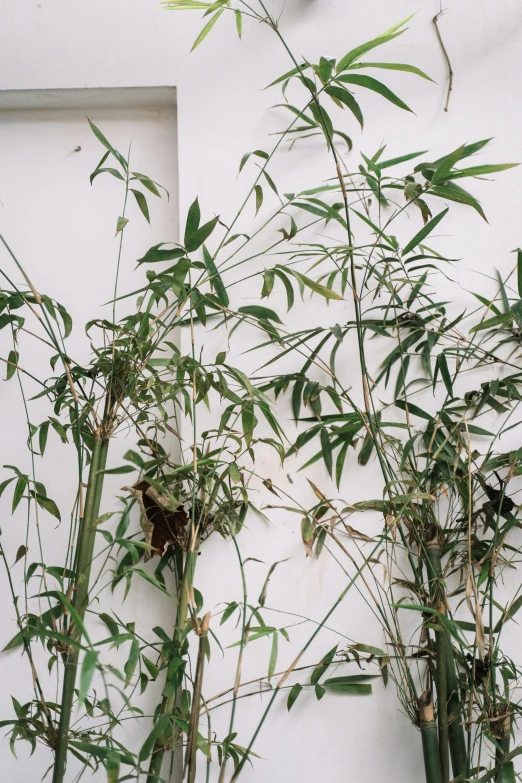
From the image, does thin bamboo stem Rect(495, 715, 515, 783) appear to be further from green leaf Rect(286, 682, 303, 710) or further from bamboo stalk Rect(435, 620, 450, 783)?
green leaf Rect(286, 682, 303, 710)

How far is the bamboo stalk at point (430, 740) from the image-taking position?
1228 mm

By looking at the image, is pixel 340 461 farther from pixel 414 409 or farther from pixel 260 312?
pixel 260 312

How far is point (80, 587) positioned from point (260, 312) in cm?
69

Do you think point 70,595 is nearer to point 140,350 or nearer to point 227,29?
point 140,350

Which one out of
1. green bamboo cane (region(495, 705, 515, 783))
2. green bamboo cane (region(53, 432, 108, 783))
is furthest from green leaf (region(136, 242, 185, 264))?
green bamboo cane (region(495, 705, 515, 783))

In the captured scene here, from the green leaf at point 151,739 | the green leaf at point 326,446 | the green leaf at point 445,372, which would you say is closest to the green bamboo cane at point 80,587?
the green leaf at point 151,739

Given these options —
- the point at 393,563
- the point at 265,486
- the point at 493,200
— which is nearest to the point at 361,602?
the point at 393,563

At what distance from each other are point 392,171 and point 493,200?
0.24 metres

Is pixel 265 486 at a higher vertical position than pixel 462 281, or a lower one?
lower

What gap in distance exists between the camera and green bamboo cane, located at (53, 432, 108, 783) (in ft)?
3.47

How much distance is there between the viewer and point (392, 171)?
1557mm

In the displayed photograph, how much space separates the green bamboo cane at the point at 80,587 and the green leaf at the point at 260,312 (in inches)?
19.1

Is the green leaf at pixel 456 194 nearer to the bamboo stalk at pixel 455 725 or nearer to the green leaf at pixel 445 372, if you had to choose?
the green leaf at pixel 445 372

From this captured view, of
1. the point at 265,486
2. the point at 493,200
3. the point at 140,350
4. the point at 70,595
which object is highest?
the point at 493,200
